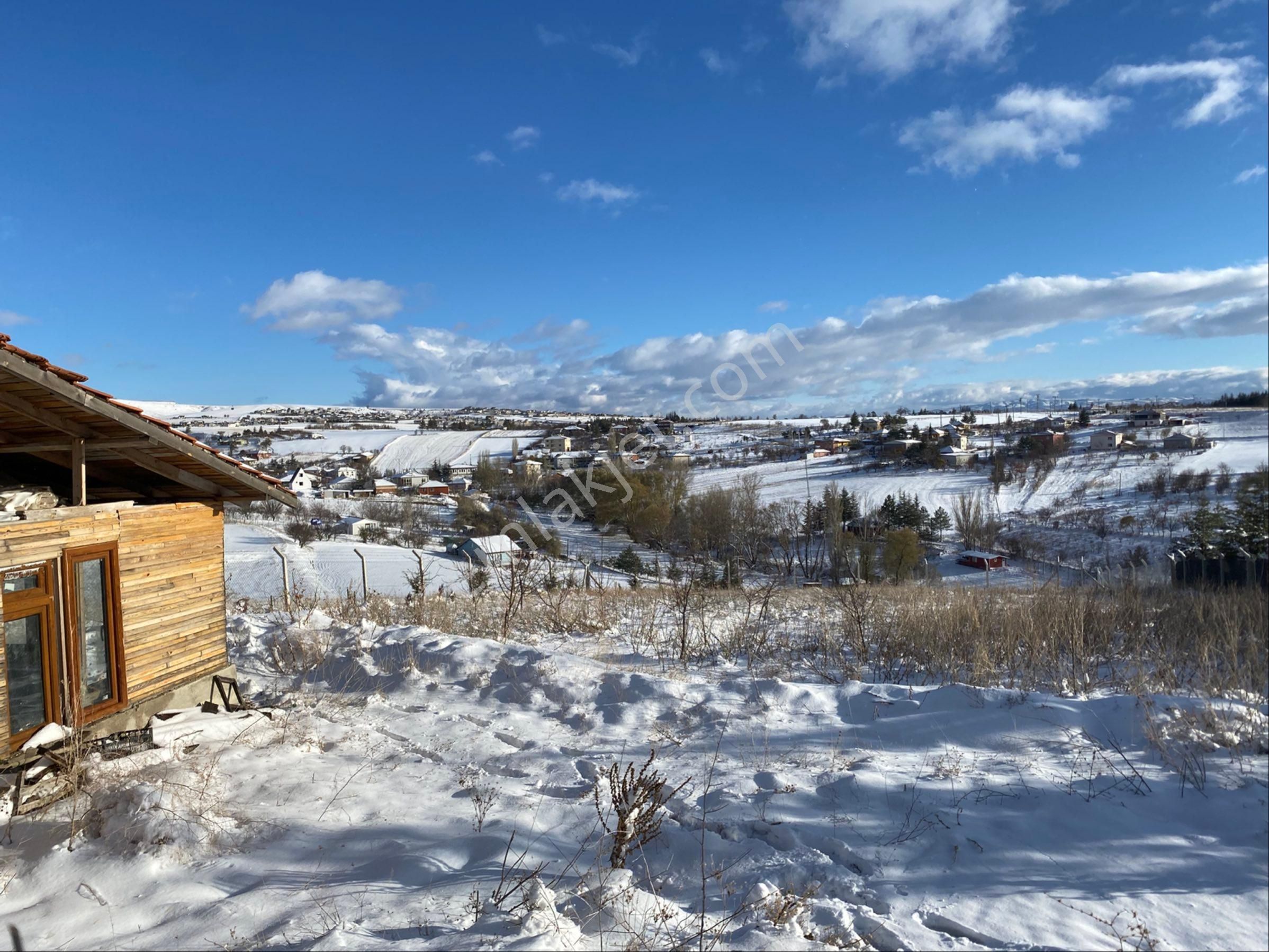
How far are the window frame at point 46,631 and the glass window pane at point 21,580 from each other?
1 centimetres

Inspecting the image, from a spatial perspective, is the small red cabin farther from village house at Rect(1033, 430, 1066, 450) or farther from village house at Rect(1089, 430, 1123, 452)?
village house at Rect(1033, 430, 1066, 450)

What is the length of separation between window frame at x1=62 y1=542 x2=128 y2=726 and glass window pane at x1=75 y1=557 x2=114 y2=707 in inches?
0.7

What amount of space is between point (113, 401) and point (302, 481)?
34331mm

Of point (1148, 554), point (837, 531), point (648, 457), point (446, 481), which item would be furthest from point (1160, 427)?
point (446, 481)

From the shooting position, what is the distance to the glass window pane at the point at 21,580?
459cm

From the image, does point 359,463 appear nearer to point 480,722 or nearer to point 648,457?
point 648,457

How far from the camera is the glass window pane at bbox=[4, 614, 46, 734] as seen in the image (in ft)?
15.4

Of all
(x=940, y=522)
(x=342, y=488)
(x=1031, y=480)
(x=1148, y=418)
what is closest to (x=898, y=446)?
(x=1031, y=480)

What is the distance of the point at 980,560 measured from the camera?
2684cm

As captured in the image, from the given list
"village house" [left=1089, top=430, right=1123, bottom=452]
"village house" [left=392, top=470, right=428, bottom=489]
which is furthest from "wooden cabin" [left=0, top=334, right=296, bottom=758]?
"village house" [left=1089, top=430, right=1123, bottom=452]

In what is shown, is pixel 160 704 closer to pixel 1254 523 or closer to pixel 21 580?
pixel 21 580

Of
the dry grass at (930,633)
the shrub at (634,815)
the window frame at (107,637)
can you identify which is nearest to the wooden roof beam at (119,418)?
the window frame at (107,637)

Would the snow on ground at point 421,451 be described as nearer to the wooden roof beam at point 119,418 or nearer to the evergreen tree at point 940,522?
the evergreen tree at point 940,522

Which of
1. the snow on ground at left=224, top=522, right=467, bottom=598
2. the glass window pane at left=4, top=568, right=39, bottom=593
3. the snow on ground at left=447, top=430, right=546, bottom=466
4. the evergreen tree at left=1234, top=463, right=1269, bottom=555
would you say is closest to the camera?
the glass window pane at left=4, top=568, right=39, bottom=593
